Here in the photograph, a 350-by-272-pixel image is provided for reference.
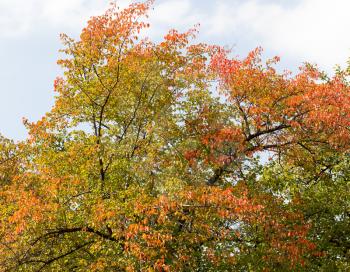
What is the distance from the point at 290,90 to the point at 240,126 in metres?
2.63

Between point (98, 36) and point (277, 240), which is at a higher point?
point (98, 36)

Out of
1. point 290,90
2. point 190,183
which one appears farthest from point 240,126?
point 190,183

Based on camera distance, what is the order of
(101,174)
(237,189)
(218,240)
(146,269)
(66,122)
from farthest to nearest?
(66,122) < (101,174) < (237,189) < (218,240) < (146,269)

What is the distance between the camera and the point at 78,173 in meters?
20.9

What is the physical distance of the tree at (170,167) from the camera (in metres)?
17.3

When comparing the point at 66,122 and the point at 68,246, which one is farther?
the point at 66,122

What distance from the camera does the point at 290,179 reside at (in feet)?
78.4

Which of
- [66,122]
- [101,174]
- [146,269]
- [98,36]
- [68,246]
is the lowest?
[146,269]

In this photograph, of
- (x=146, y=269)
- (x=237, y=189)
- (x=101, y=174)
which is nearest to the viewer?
(x=146, y=269)

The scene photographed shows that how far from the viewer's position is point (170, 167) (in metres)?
18.2

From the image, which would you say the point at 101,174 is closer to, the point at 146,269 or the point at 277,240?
the point at 146,269

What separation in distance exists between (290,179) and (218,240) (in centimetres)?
775

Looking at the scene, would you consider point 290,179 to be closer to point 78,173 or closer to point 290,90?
point 290,90

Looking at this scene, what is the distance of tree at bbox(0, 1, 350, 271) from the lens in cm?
1728
